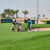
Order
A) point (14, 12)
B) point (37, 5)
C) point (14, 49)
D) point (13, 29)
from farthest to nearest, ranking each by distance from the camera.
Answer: point (14, 12)
point (37, 5)
point (13, 29)
point (14, 49)

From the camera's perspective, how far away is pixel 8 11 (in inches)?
5025

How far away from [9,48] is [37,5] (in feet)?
87.0

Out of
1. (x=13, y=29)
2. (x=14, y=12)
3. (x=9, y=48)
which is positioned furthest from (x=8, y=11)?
(x=9, y=48)

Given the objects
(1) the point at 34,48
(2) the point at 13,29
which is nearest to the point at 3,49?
(1) the point at 34,48

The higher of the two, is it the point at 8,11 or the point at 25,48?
the point at 8,11

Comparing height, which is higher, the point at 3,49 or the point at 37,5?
the point at 37,5

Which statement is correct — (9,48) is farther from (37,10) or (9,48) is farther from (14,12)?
(14,12)

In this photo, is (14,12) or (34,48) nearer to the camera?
(34,48)

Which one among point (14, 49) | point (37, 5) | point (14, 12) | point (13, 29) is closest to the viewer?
point (14, 49)

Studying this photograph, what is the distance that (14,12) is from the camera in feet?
396

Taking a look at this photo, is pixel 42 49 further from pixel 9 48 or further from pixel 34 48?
pixel 9 48

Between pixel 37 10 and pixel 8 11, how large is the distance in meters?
95.3

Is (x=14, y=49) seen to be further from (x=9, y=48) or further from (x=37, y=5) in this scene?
(x=37, y=5)

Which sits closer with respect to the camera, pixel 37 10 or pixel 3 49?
pixel 3 49
